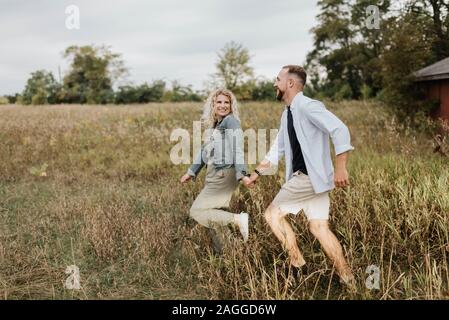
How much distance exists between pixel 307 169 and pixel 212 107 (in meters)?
1.29

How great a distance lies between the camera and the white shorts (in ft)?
10.8

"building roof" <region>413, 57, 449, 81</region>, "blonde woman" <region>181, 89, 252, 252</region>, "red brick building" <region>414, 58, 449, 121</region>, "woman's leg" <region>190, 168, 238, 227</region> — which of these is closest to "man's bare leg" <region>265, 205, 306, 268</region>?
"blonde woman" <region>181, 89, 252, 252</region>

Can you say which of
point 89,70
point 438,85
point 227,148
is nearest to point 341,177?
point 227,148

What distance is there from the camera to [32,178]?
Answer: 8328mm

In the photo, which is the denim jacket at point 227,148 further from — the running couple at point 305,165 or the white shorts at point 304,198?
the white shorts at point 304,198

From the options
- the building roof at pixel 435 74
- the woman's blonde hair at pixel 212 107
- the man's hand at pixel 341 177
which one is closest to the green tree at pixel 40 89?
the building roof at pixel 435 74

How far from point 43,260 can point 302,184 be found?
267cm

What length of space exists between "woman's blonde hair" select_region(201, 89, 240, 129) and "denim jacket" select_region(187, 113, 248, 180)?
0.08 metres

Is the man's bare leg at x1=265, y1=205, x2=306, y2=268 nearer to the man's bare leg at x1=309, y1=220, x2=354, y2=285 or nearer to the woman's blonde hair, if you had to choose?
the man's bare leg at x1=309, y1=220, x2=354, y2=285

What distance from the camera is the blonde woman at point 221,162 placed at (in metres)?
3.94

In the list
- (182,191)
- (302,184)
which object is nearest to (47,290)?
(302,184)

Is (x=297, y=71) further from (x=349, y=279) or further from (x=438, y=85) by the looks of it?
(x=438, y=85)

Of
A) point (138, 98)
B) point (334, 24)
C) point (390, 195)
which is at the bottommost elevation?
point (390, 195)
